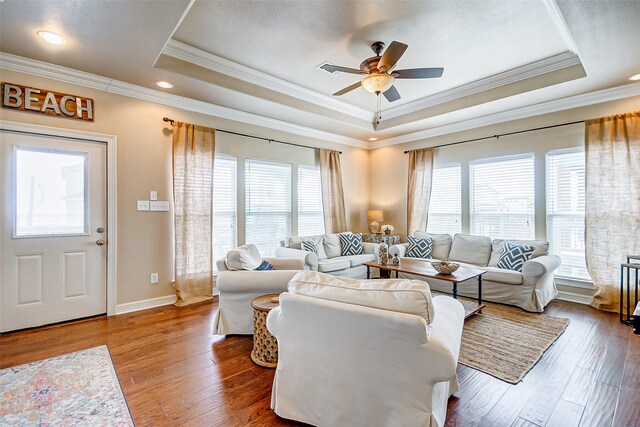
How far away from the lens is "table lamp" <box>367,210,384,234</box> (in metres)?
6.06

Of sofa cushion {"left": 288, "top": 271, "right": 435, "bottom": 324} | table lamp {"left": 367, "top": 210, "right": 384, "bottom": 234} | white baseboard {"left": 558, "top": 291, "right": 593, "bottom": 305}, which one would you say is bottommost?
white baseboard {"left": 558, "top": 291, "right": 593, "bottom": 305}

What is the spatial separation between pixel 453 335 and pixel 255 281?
Answer: 1832 millimetres

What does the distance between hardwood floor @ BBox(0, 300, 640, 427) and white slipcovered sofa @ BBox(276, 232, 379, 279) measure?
1.56 meters

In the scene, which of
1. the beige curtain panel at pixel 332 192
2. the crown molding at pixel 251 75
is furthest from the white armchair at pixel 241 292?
the beige curtain panel at pixel 332 192

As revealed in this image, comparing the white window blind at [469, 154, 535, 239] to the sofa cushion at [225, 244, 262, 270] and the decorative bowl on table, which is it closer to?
the decorative bowl on table

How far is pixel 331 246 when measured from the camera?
17.0 feet

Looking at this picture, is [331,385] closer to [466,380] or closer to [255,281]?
[466,380]

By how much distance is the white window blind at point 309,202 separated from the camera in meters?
5.52

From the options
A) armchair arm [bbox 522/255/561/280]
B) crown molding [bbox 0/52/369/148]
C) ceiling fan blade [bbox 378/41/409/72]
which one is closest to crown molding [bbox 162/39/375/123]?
crown molding [bbox 0/52/369/148]

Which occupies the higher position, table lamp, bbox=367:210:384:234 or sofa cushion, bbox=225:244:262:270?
table lamp, bbox=367:210:384:234

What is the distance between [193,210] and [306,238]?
5.83 ft

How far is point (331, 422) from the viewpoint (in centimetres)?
158

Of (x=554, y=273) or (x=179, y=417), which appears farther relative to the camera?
(x=554, y=273)

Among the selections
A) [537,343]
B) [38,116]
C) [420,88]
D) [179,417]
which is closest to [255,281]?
[179,417]
